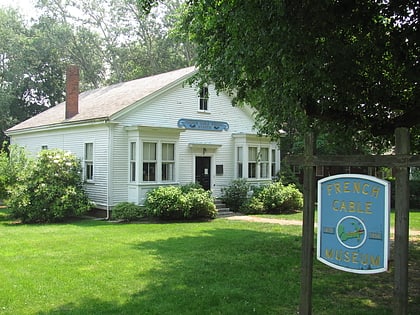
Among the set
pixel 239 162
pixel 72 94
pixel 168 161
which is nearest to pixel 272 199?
pixel 239 162

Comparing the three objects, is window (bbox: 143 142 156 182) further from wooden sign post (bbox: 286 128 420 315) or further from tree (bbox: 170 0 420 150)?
wooden sign post (bbox: 286 128 420 315)

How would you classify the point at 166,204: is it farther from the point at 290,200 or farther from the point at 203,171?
the point at 290,200

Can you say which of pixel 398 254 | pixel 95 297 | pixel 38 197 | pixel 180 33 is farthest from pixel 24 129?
pixel 398 254

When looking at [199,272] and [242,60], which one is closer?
[242,60]

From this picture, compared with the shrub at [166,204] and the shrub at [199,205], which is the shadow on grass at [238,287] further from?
the shrub at [199,205]

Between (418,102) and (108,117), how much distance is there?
1277 cm

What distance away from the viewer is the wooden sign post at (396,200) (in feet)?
14.7

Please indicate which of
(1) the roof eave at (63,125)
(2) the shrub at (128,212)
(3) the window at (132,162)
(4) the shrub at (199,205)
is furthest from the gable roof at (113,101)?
(4) the shrub at (199,205)

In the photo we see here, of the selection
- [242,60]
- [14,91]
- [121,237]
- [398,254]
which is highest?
[14,91]

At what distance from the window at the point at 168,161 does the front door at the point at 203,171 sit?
1730 millimetres

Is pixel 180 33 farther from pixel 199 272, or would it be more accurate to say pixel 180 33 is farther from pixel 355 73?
pixel 199 272

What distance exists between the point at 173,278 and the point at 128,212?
9815mm

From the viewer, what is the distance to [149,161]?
61.8 feet

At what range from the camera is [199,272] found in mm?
8492
